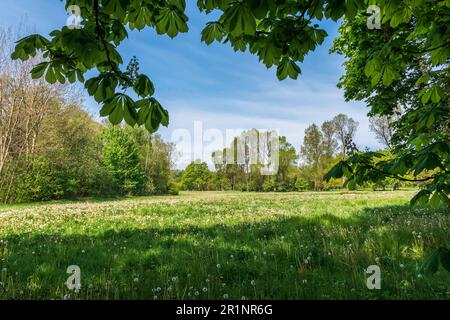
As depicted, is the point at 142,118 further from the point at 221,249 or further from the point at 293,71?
the point at 221,249

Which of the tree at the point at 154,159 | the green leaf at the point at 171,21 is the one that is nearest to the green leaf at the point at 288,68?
the green leaf at the point at 171,21

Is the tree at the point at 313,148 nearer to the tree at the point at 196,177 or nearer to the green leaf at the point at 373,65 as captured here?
the tree at the point at 196,177

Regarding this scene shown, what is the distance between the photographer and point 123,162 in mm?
59344

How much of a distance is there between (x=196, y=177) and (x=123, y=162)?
6011 cm

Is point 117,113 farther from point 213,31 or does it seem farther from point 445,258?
point 445,258

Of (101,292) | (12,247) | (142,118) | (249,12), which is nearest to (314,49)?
(249,12)

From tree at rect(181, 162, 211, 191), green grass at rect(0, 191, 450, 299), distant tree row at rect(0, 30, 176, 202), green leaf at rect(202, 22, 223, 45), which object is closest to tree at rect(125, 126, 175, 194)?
distant tree row at rect(0, 30, 176, 202)

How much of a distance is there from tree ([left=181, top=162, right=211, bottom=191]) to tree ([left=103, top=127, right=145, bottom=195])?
174 ft

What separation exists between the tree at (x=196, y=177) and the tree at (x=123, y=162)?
53.1 metres

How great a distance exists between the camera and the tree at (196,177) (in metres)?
115

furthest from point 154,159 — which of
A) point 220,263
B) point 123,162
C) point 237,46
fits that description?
point 237,46

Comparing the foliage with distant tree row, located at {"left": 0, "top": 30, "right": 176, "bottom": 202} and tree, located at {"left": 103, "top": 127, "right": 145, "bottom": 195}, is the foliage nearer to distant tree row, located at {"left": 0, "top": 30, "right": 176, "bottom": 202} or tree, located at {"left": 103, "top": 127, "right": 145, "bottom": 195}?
distant tree row, located at {"left": 0, "top": 30, "right": 176, "bottom": 202}

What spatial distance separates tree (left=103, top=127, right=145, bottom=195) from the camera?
58.5 m

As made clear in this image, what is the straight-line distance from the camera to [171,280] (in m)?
5.26
